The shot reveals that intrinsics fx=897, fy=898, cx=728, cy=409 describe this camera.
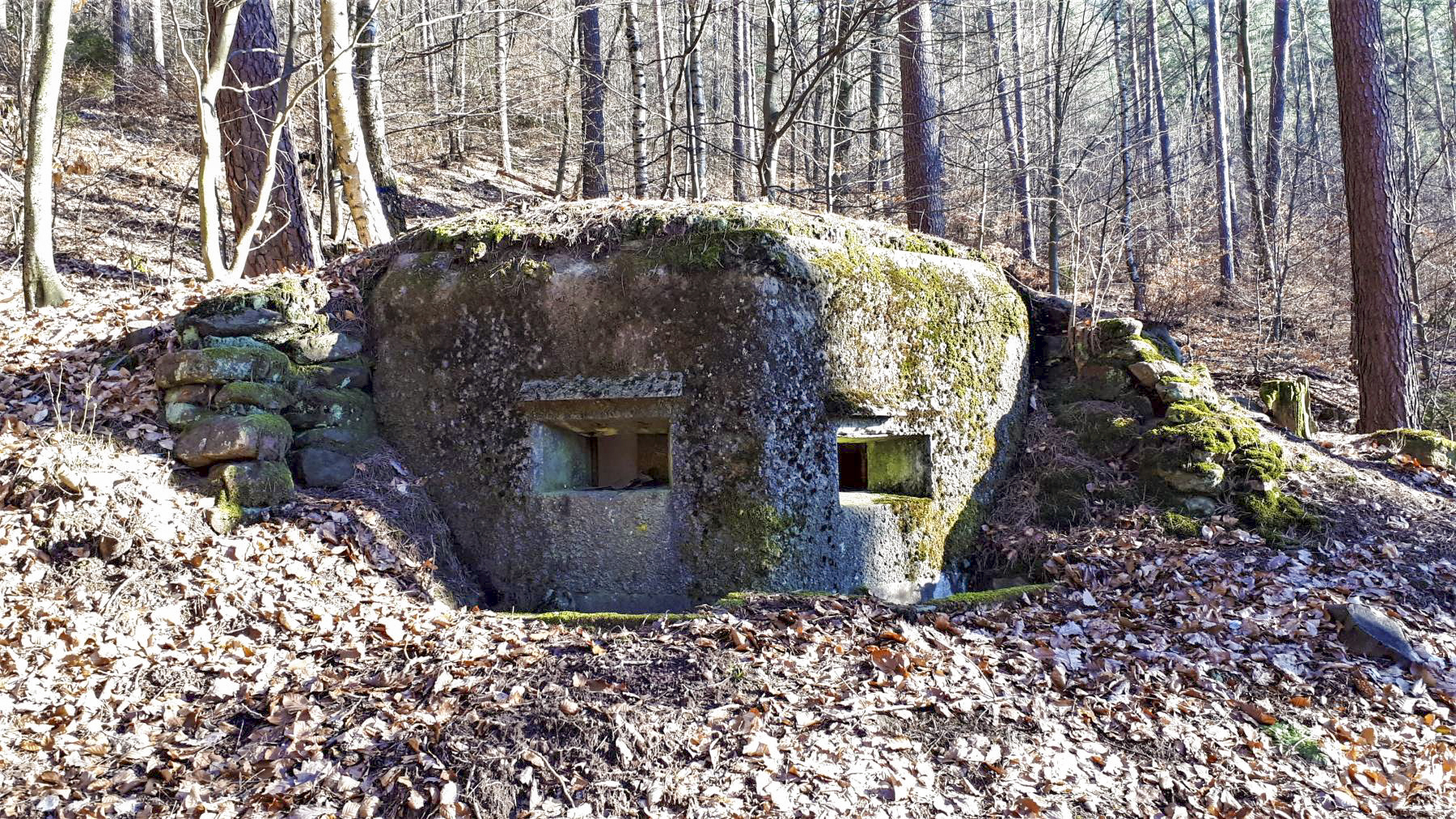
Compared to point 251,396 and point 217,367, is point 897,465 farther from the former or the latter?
point 217,367

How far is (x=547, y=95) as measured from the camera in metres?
16.5

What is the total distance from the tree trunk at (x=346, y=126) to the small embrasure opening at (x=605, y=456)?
3415 mm

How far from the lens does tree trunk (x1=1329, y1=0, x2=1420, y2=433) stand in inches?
295

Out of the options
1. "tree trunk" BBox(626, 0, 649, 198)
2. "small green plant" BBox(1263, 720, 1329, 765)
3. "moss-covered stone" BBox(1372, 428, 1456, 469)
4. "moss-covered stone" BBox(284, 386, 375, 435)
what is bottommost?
"small green plant" BBox(1263, 720, 1329, 765)

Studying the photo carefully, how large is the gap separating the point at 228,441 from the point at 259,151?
4289 millimetres

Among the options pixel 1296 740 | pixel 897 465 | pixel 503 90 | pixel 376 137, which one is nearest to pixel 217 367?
pixel 897 465

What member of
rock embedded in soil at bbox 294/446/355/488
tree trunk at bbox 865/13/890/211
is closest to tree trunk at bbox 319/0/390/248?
rock embedded in soil at bbox 294/446/355/488

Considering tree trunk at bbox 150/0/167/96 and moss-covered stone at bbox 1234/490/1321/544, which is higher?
tree trunk at bbox 150/0/167/96

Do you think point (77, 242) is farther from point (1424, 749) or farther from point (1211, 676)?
point (1424, 749)

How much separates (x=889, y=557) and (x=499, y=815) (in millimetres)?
2905

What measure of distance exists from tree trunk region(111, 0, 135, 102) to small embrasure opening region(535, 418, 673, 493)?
12.4 meters

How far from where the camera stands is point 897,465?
562cm

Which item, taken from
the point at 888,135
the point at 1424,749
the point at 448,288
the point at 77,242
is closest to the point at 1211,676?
the point at 1424,749

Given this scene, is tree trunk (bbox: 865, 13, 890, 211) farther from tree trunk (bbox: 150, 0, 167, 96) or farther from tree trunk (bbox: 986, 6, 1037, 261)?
tree trunk (bbox: 150, 0, 167, 96)
